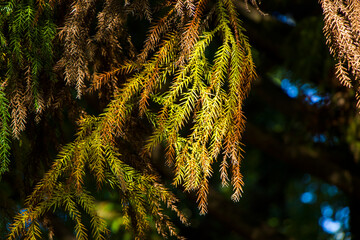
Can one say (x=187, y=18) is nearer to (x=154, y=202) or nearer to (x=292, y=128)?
(x=154, y=202)

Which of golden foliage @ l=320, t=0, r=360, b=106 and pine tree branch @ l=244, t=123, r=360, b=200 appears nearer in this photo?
golden foliage @ l=320, t=0, r=360, b=106

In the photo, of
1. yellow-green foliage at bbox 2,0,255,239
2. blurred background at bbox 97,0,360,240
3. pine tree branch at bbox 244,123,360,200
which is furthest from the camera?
pine tree branch at bbox 244,123,360,200

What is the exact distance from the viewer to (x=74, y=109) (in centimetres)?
135

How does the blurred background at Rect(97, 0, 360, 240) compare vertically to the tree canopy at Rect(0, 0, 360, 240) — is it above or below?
below

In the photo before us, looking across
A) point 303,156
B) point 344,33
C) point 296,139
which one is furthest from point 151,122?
point 296,139

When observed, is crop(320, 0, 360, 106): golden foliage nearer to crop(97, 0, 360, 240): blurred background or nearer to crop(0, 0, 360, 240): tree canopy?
crop(0, 0, 360, 240): tree canopy

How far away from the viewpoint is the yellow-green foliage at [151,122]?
1142 millimetres

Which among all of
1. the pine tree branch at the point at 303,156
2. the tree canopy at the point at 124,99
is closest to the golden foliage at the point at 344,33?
the tree canopy at the point at 124,99

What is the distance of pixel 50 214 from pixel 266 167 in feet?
12.3

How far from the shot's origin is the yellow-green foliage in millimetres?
1142

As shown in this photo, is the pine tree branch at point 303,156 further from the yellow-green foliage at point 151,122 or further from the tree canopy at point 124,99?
the yellow-green foliage at point 151,122

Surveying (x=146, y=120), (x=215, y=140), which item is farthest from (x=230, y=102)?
(x=146, y=120)

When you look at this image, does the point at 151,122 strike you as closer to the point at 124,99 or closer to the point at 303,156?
the point at 124,99

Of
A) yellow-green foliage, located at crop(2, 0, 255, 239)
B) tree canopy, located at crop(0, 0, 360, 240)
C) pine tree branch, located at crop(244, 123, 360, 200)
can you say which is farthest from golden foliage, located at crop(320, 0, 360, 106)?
pine tree branch, located at crop(244, 123, 360, 200)
